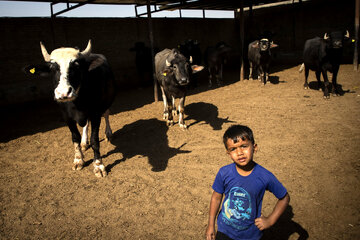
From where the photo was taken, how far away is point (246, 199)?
79.5 inches

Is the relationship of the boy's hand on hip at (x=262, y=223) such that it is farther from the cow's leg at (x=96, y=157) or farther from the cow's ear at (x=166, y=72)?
the cow's ear at (x=166, y=72)

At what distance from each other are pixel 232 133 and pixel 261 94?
772cm

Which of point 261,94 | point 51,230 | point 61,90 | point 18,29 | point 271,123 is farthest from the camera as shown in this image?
point 18,29

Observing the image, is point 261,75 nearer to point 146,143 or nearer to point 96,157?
point 146,143

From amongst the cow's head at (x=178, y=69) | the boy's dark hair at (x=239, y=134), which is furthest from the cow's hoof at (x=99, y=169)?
the boy's dark hair at (x=239, y=134)

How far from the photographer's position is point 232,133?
6.80 feet

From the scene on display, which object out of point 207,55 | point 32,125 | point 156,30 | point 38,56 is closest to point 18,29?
point 38,56

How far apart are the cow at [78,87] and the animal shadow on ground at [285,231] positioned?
291 centimetres

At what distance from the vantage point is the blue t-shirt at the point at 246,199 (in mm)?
2000

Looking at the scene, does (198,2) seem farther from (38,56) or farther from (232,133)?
(232,133)

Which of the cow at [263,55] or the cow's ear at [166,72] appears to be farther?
the cow at [263,55]

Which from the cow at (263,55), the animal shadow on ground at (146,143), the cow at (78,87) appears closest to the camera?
the cow at (78,87)

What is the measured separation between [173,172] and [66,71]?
7.88 feet

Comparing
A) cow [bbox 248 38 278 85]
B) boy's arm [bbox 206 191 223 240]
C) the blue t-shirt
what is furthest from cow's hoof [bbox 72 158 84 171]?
cow [bbox 248 38 278 85]
